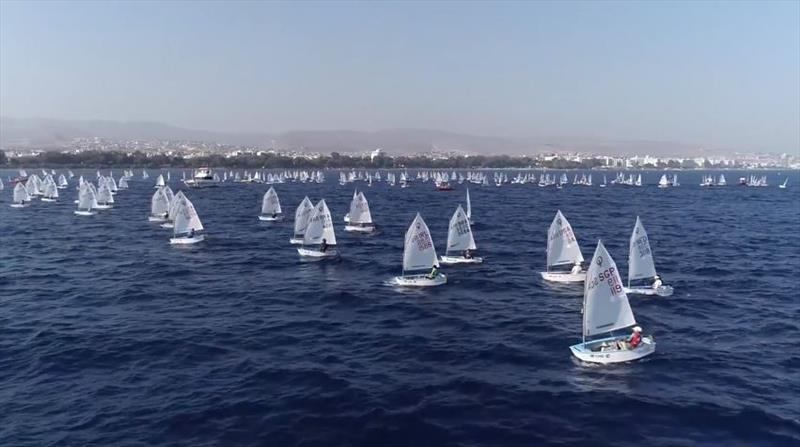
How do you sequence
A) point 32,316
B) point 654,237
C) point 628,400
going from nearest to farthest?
point 628,400
point 32,316
point 654,237

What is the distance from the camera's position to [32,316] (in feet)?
137

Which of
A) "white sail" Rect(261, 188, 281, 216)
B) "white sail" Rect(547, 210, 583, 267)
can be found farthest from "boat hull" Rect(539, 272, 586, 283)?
"white sail" Rect(261, 188, 281, 216)

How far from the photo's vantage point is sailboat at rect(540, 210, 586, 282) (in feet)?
165

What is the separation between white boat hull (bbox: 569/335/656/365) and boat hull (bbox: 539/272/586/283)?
17.9 meters

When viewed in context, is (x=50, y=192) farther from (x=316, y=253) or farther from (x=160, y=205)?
(x=316, y=253)

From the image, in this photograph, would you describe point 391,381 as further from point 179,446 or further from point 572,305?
point 572,305

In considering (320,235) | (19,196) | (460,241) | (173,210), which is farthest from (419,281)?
(19,196)

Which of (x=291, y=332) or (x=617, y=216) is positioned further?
(x=617, y=216)

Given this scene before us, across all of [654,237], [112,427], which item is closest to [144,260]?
[112,427]

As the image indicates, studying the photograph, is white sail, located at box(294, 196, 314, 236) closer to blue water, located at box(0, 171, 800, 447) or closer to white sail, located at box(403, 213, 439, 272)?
blue water, located at box(0, 171, 800, 447)

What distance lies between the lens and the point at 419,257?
165ft

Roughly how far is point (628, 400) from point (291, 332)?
65.1 ft

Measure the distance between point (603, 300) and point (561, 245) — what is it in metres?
18.8

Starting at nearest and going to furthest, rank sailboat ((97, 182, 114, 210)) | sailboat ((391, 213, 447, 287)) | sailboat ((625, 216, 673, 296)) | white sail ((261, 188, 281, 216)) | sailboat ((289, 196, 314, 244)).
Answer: sailboat ((625, 216, 673, 296)), sailboat ((391, 213, 447, 287)), sailboat ((289, 196, 314, 244)), white sail ((261, 188, 281, 216)), sailboat ((97, 182, 114, 210))
